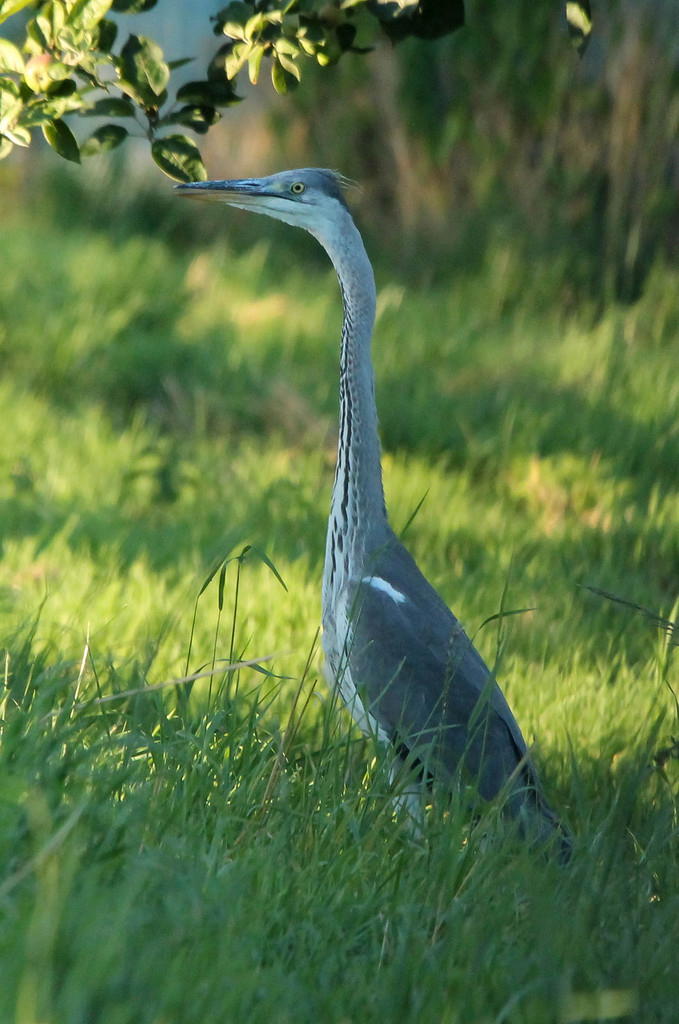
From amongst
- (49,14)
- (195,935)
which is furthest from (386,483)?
(195,935)

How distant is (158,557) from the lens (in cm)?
467

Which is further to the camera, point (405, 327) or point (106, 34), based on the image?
point (405, 327)

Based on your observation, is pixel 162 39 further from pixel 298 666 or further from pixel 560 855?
pixel 560 855

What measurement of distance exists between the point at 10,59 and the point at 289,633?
2156 millimetres

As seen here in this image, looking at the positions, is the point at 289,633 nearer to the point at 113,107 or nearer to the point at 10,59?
the point at 113,107

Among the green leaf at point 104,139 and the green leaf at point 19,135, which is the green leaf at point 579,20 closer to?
the green leaf at point 104,139

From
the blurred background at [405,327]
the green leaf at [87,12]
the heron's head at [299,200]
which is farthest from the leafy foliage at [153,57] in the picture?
the blurred background at [405,327]

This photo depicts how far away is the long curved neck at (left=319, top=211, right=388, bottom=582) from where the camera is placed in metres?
3.40

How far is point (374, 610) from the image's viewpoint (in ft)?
10.7

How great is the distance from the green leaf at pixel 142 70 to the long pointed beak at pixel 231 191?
0.52 m

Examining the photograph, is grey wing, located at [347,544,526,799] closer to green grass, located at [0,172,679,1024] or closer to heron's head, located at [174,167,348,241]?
green grass, located at [0,172,679,1024]

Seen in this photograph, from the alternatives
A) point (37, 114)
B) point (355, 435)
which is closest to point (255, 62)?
point (37, 114)

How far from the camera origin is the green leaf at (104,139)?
2705 millimetres

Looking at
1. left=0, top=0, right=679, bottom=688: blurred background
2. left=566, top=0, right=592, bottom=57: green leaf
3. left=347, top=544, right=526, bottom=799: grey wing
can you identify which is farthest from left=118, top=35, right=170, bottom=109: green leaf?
left=0, top=0, right=679, bottom=688: blurred background
